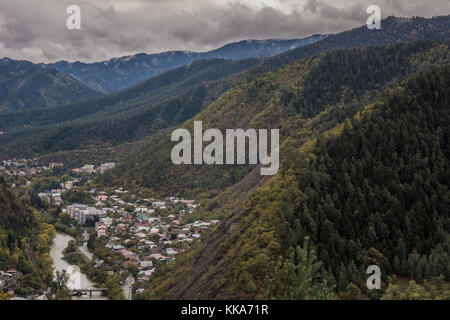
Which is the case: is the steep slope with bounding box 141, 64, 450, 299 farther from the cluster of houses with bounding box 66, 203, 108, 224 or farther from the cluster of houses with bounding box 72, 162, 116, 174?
the cluster of houses with bounding box 72, 162, 116, 174

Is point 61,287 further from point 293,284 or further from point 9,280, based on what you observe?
point 293,284

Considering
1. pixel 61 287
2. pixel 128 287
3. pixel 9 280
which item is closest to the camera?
pixel 61 287

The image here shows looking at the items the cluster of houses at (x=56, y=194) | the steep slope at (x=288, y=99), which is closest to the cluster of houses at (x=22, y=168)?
the cluster of houses at (x=56, y=194)

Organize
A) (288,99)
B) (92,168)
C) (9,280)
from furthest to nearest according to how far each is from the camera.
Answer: (92,168) → (288,99) → (9,280)

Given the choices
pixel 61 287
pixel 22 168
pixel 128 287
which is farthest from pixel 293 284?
pixel 22 168

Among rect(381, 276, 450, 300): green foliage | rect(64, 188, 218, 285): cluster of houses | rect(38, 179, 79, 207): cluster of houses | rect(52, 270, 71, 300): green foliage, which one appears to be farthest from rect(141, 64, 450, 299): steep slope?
rect(38, 179, 79, 207): cluster of houses

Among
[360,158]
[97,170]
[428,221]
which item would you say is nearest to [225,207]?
[360,158]

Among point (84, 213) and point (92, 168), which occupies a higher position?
point (92, 168)
